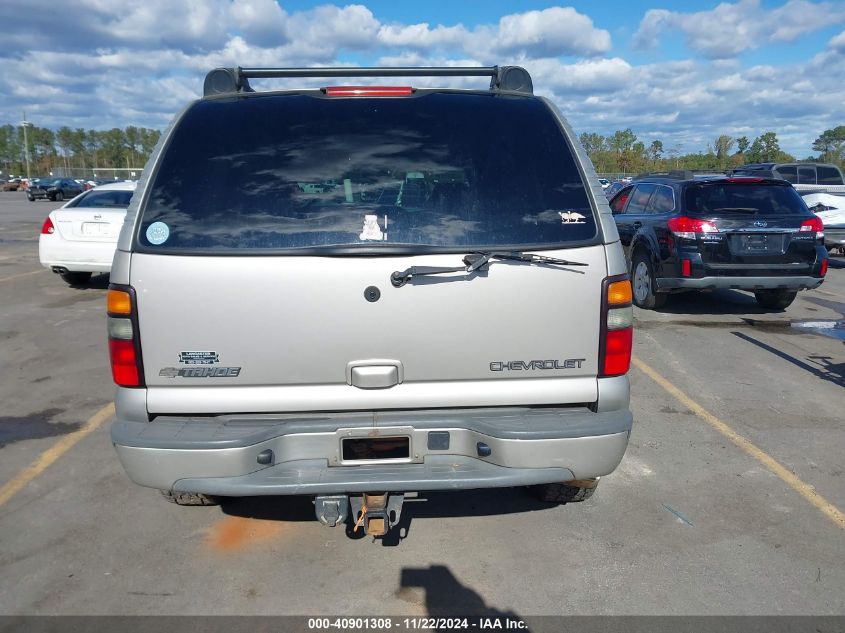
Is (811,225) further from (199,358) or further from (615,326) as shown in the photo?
(199,358)

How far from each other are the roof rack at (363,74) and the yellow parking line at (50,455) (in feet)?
8.71

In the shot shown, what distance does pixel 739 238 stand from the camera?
327 inches

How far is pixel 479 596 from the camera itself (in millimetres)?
3092

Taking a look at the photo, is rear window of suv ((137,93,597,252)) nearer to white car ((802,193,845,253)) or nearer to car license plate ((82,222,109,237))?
car license plate ((82,222,109,237))

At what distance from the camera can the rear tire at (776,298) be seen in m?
9.25

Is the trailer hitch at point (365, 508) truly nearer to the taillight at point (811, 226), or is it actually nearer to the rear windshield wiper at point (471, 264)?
the rear windshield wiper at point (471, 264)

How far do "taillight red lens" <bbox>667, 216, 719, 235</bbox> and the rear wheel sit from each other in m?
0.76

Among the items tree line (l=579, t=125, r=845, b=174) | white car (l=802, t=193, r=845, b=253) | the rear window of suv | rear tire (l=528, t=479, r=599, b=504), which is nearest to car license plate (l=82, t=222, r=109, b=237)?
the rear window of suv

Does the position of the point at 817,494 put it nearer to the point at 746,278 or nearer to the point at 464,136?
the point at 464,136

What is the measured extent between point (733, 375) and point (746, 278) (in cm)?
243

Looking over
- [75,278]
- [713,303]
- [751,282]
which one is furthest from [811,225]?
[75,278]

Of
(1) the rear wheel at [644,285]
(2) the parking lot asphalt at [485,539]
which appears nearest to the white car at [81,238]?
(2) the parking lot asphalt at [485,539]

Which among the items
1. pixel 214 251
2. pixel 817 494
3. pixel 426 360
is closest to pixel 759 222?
pixel 817 494

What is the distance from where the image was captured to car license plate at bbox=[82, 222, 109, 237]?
10.2 meters
